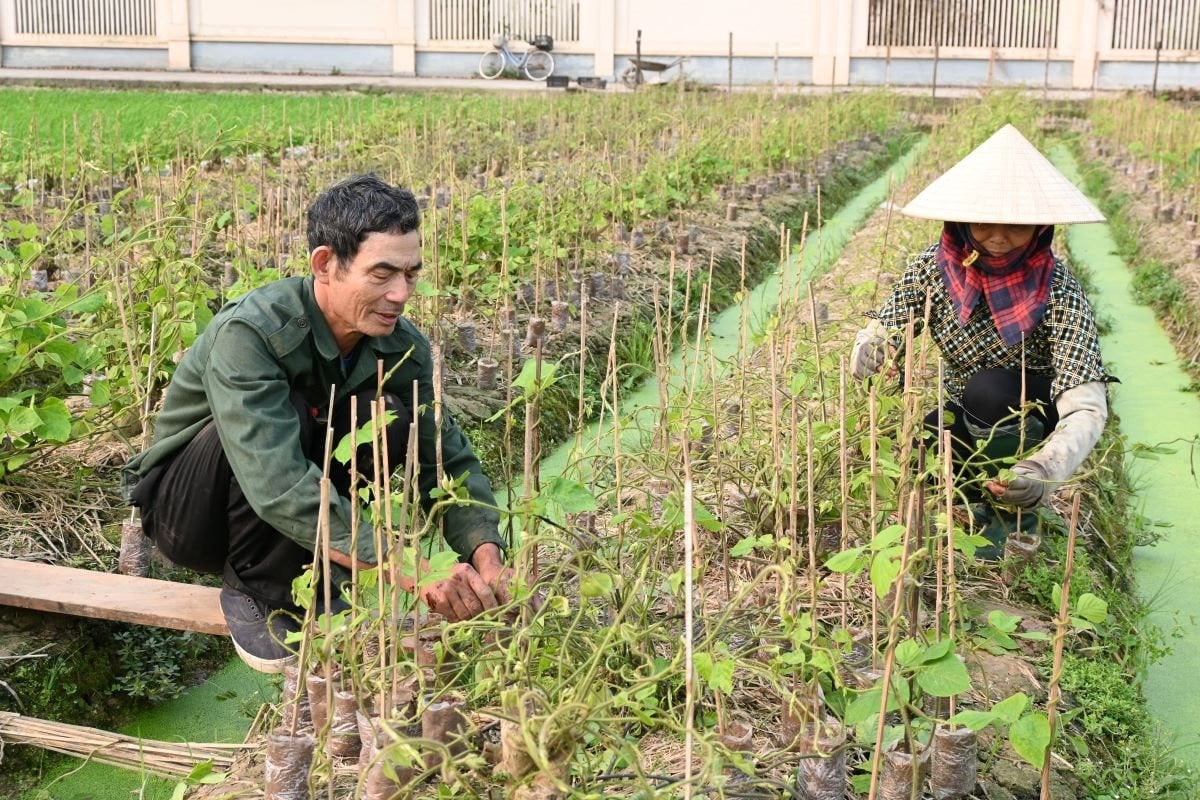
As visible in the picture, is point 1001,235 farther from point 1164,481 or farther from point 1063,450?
point 1164,481

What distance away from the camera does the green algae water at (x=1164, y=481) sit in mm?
2936

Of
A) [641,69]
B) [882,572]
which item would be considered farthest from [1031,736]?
[641,69]

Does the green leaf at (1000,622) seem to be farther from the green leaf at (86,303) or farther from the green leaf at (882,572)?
the green leaf at (86,303)

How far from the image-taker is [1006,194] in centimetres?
296

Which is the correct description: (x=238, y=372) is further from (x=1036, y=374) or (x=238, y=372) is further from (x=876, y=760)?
(x=1036, y=374)

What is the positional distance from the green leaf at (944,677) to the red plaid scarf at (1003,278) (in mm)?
1335

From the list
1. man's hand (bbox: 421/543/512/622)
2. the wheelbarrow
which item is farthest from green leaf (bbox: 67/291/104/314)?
the wheelbarrow

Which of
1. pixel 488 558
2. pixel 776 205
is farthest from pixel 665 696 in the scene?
pixel 776 205

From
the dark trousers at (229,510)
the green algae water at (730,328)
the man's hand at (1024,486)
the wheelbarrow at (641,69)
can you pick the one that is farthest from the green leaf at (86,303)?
the wheelbarrow at (641,69)

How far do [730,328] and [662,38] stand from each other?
45.4 ft

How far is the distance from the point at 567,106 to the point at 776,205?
5103 millimetres

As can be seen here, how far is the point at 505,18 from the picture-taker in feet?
63.5

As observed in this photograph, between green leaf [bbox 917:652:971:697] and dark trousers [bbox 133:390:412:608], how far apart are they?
1161 mm

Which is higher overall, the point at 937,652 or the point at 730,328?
the point at 937,652
